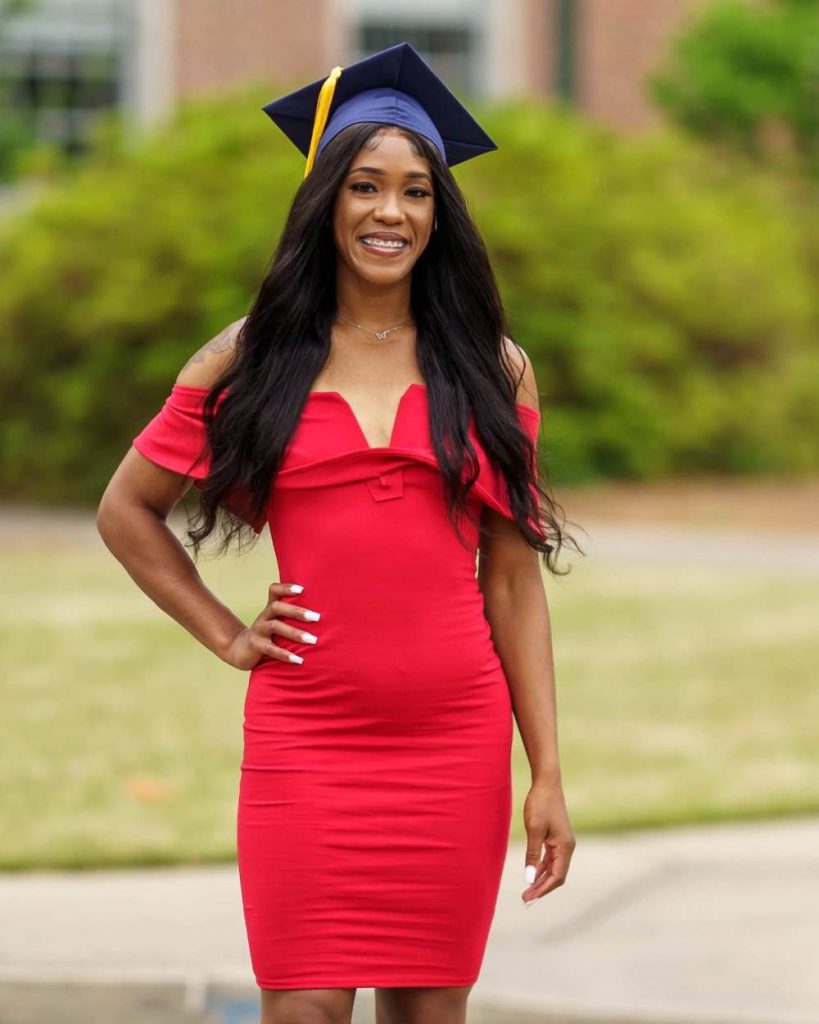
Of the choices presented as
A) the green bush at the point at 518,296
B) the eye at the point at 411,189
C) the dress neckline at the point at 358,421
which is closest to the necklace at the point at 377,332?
the dress neckline at the point at 358,421

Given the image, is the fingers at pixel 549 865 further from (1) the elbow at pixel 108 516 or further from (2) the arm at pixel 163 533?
(1) the elbow at pixel 108 516

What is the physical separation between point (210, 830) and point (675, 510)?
8377 millimetres

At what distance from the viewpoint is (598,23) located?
1036 inches

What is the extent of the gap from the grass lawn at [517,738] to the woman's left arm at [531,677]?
326cm

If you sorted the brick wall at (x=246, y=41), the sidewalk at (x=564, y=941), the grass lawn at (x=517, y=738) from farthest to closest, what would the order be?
the brick wall at (x=246, y=41)
the grass lawn at (x=517, y=738)
the sidewalk at (x=564, y=941)

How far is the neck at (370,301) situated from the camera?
3.42 metres

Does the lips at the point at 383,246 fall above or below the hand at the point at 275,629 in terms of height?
above

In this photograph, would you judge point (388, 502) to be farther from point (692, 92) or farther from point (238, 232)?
point (692, 92)

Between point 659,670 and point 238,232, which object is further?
point 238,232

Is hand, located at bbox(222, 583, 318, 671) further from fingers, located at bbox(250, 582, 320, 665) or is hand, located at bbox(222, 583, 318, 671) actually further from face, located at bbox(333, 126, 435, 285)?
face, located at bbox(333, 126, 435, 285)

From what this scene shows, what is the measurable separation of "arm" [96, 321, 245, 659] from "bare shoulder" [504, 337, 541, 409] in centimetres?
45

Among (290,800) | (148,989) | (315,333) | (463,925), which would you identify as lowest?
(148,989)

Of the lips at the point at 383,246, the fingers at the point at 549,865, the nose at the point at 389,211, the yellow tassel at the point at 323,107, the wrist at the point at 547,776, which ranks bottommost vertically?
the fingers at the point at 549,865

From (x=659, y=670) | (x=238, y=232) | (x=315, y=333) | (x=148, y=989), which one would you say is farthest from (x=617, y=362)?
(x=315, y=333)
